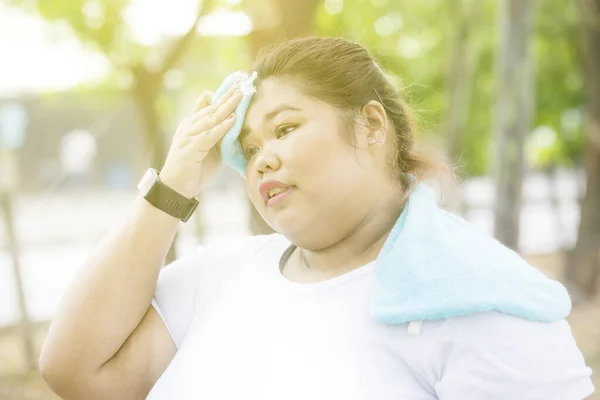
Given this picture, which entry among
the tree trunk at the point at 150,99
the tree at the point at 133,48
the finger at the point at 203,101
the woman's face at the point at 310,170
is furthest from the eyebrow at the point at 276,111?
the tree trunk at the point at 150,99

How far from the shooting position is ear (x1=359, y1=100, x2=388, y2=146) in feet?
4.31

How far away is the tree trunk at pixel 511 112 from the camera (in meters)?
4.28

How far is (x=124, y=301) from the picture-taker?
1.40 meters

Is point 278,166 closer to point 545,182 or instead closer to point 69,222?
point 545,182

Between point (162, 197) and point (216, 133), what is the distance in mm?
172

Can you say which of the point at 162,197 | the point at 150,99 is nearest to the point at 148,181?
the point at 162,197

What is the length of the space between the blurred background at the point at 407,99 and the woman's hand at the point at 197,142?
371 mm

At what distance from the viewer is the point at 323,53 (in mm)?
1349

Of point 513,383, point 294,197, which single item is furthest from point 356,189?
point 513,383

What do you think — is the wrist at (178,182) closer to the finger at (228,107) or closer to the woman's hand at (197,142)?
the woman's hand at (197,142)

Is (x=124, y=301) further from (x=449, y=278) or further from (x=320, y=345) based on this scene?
(x=449, y=278)

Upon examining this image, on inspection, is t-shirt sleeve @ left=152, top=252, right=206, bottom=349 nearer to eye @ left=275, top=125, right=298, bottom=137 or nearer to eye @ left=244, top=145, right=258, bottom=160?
eye @ left=244, top=145, right=258, bottom=160

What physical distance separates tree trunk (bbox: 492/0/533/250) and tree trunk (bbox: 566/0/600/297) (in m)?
2.14

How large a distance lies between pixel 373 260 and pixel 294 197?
7.6 inches
